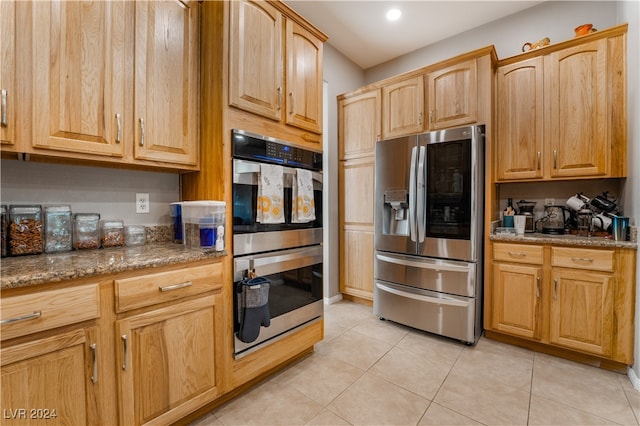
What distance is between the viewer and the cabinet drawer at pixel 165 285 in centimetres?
128

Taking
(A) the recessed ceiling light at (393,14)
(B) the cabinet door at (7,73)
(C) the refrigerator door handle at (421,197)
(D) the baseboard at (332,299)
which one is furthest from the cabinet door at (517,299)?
(B) the cabinet door at (7,73)

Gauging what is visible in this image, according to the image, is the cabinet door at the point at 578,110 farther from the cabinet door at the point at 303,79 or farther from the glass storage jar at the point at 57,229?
the glass storage jar at the point at 57,229

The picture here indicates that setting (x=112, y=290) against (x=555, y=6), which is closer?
(x=112, y=290)

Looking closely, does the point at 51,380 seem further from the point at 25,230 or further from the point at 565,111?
the point at 565,111

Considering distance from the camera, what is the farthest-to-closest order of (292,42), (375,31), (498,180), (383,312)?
(375,31) → (383,312) → (498,180) → (292,42)

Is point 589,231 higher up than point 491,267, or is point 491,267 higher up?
point 589,231

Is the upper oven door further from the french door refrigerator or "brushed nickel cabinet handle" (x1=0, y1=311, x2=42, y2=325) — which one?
the french door refrigerator

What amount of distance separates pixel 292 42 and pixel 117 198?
156 cm

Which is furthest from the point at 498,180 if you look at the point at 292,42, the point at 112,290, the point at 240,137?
the point at 112,290

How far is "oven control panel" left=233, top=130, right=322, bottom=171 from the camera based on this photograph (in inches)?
67.7

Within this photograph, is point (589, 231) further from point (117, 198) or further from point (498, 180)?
point (117, 198)

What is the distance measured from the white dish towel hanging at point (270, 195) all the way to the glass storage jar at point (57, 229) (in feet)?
3.26

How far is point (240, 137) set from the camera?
1.71 meters

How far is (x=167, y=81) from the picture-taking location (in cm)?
169
